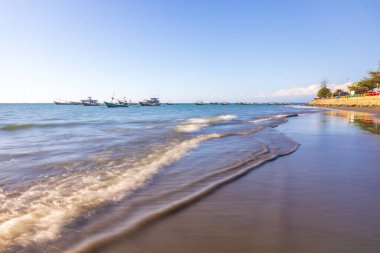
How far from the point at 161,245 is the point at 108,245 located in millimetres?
635

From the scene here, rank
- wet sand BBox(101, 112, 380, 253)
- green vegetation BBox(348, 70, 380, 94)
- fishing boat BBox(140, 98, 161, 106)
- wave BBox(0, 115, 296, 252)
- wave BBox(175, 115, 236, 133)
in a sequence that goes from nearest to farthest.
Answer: wet sand BBox(101, 112, 380, 253) < wave BBox(0, 115, 296, 252) < wave BBox(175, 115, 236, 133) < green vegetation BBox(348, 70, 380, 94) < fishing boat BBox(140, 98, 161, 106)

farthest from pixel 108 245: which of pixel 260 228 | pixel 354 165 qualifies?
pixel 354 165

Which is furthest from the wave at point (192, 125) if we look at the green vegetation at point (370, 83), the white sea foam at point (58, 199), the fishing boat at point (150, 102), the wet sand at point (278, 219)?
the fishing boat at point (150, 102)

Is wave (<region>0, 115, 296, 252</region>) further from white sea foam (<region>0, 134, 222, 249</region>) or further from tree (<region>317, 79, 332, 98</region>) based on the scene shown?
tree (<region>317, 79, 332, 98</region>)

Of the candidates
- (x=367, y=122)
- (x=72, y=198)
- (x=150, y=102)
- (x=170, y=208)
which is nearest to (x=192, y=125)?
(x=367, y=122)

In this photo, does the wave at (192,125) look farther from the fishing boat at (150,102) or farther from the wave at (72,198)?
the fishing boat at (150,102)

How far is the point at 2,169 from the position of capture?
753 centimetres

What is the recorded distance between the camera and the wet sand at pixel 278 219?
3.15m

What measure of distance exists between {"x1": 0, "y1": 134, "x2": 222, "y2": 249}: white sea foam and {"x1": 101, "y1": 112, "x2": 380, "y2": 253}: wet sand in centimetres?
123

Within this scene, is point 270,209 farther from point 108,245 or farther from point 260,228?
point 108,245

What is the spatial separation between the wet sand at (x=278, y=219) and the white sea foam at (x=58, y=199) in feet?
4.04

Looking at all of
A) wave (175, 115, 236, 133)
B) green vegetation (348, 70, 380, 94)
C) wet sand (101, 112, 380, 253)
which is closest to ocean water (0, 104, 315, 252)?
wet sand (101, 112, 380, 253)

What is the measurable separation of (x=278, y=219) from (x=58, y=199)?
151 inches

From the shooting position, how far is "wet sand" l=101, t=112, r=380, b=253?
124 inches
